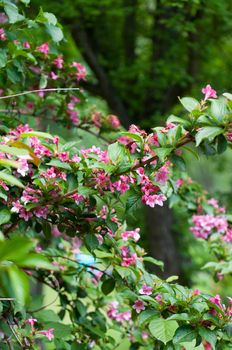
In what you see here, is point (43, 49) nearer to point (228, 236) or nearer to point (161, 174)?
point (161, 174)

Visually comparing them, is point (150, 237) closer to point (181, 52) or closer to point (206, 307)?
point (181, 52)

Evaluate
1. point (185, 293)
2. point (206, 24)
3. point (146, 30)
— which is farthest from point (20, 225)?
point (146, 30)

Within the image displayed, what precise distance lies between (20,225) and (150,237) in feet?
12.8

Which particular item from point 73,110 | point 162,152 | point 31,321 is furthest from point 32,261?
point 73,110

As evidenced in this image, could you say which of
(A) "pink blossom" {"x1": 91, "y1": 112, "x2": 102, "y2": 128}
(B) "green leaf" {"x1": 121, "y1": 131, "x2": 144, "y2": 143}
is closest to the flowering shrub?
(B) "green leaf" {"x1": 121, "y1": 131, "x2": 144, "y2": 143}

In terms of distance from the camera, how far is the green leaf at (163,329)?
1762mm

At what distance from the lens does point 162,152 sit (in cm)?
160

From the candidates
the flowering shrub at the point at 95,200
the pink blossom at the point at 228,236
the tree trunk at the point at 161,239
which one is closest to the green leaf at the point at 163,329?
the flowering shrub at the point at 95,200

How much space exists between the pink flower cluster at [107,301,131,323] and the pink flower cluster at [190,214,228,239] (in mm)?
587

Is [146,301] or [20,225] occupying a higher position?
[20,225]

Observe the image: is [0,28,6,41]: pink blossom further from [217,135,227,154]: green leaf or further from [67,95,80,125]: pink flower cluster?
[217,135,227,154]: green leaf

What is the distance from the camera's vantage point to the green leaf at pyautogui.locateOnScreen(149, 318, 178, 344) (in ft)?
5.78

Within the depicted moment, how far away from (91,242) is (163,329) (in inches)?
14.8

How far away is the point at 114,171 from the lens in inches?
67.2
